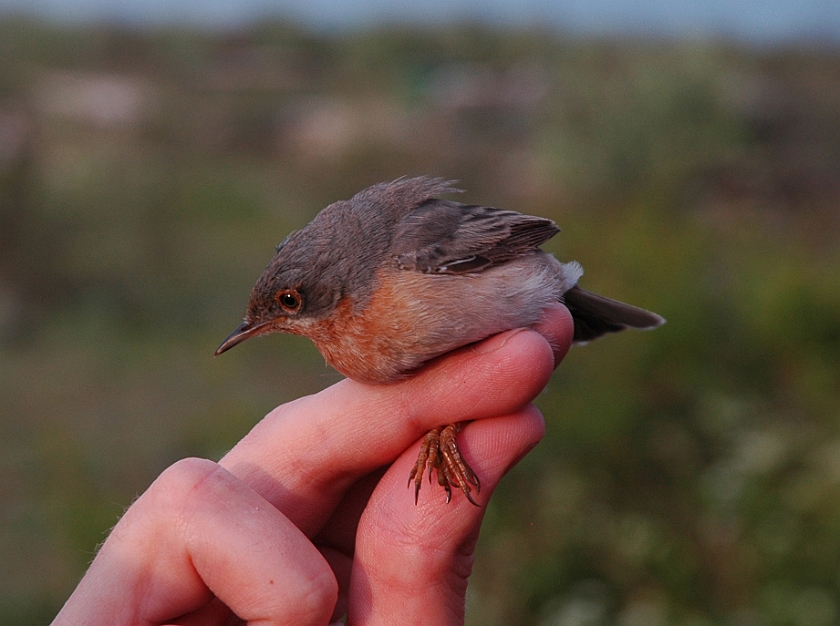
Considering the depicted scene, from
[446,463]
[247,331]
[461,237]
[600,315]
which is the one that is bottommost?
[446,463]

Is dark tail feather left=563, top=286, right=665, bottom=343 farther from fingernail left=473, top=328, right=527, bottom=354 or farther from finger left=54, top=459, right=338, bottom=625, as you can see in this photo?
finger left=54, top=459, right=338, bottom=625

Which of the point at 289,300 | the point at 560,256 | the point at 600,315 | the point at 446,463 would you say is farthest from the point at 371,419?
the point at 560,256

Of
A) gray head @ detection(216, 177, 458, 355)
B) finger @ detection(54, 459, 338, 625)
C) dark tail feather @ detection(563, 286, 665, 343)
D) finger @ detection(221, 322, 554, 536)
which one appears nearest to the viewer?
finger @ detection(54, 459, 338, 625)

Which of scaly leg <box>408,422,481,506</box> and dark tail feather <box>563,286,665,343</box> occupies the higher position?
dark tail feather <box>563,286,665,343</box>

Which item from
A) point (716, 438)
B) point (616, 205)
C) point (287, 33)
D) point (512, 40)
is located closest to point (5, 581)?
point (716, 438)

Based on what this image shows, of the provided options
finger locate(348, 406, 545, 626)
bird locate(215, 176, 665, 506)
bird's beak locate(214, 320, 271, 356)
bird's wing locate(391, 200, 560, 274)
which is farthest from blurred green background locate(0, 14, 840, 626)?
finger locate(348, 406, 545, 626)

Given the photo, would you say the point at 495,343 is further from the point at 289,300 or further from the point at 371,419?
the point at 289,300

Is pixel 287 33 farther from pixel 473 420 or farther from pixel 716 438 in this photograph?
pixel 473 420
